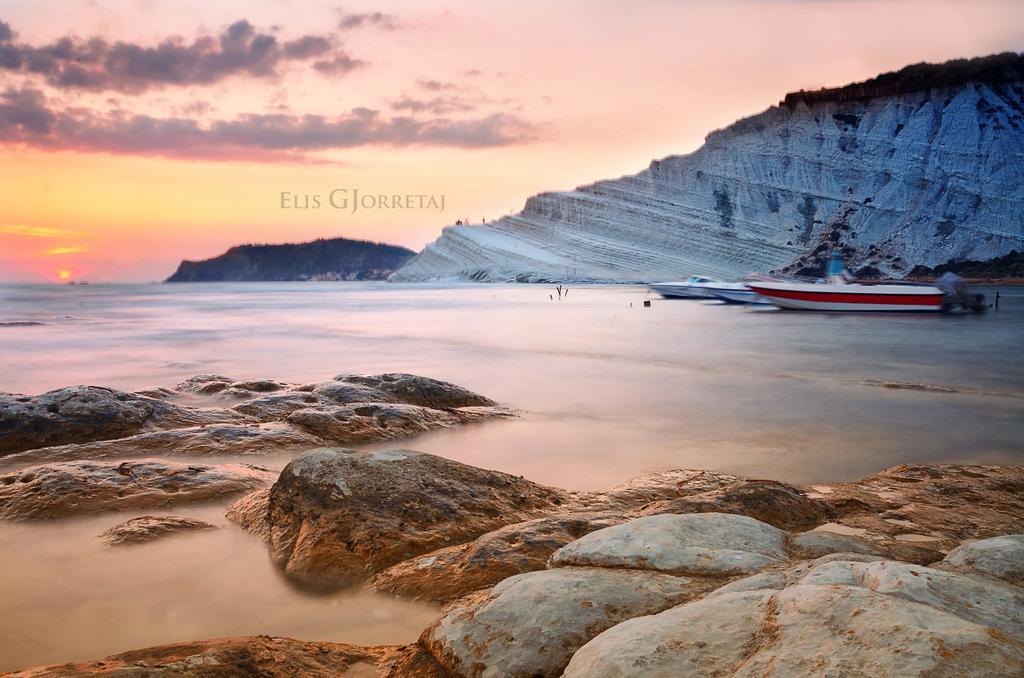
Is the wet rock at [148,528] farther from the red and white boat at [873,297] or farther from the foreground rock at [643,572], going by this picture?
the red and white boat at [873,297]

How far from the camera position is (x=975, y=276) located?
57.7 m

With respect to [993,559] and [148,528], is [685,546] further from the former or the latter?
[148,528]

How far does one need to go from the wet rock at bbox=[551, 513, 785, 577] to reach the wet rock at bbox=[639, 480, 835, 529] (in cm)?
77

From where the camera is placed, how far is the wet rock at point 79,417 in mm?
5062

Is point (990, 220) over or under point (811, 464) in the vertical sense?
over

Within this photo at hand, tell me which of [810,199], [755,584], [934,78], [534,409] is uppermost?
[934,78]

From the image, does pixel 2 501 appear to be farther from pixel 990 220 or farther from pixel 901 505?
pixel 990 220

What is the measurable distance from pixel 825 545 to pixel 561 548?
102 centimetres

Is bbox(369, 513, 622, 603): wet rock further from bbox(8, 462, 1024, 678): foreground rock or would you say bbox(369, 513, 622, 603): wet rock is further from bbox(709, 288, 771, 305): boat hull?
bbox(709, 288, 771, 305): boat hull

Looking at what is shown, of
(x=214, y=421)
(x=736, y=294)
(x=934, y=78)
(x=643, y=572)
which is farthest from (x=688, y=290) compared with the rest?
(x=934, y=78)

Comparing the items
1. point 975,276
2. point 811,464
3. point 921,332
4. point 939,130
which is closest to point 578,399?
point 811,464

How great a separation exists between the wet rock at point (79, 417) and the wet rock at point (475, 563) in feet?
11.4

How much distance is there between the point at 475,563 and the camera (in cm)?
283

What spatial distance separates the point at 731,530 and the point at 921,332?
720 inches
